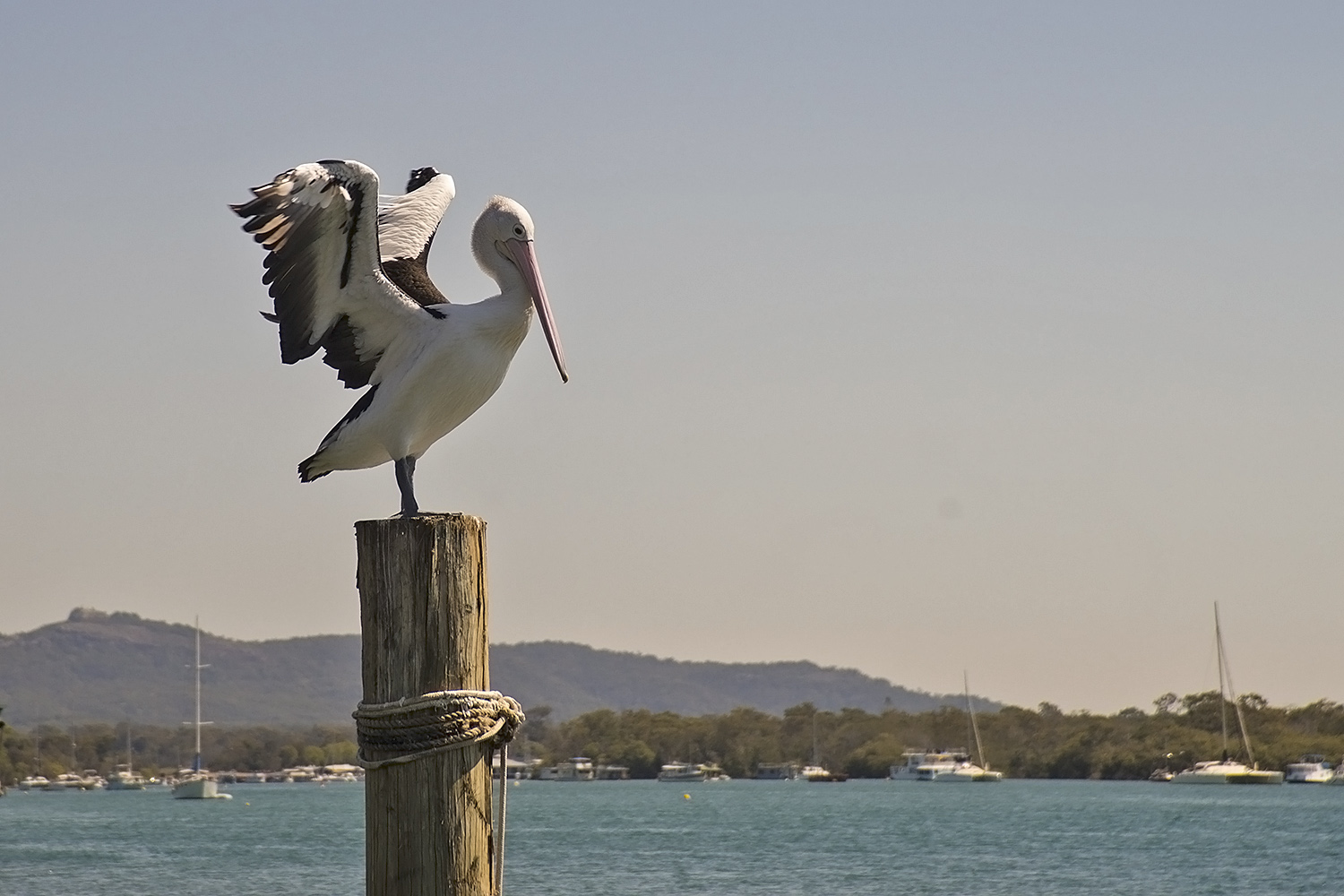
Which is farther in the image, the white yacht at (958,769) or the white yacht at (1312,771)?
the white yacht at (958,769)

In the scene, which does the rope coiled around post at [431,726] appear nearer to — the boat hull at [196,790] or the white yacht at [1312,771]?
the white yacht at [1312,771]

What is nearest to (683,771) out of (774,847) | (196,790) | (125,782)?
(196,790)

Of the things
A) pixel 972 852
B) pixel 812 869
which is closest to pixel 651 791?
pixel 972 852

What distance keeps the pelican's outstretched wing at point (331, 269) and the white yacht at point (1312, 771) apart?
12641cm

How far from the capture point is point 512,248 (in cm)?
763

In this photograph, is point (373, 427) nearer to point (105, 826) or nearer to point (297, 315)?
point (297, 315)

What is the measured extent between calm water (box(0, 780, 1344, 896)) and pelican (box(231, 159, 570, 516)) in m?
40.0

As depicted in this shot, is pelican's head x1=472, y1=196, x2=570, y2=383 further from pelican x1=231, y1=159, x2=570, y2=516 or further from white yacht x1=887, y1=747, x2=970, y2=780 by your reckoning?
white yacht x1=887, y1=747, x2=970, y2=780

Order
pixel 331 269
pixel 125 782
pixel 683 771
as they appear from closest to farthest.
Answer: pixel 331 269, pixel 683 771, pixel 125 782

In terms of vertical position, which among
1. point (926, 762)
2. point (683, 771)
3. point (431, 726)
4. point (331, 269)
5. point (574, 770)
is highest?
point (574, 770)

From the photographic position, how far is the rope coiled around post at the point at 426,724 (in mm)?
5750

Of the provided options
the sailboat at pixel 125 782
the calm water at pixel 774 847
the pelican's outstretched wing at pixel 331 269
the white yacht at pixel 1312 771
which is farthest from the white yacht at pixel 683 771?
the pelican's outstretched wing at pixel 331 269

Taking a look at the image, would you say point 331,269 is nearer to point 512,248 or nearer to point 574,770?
point 512,248

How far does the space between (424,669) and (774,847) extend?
214 feet
